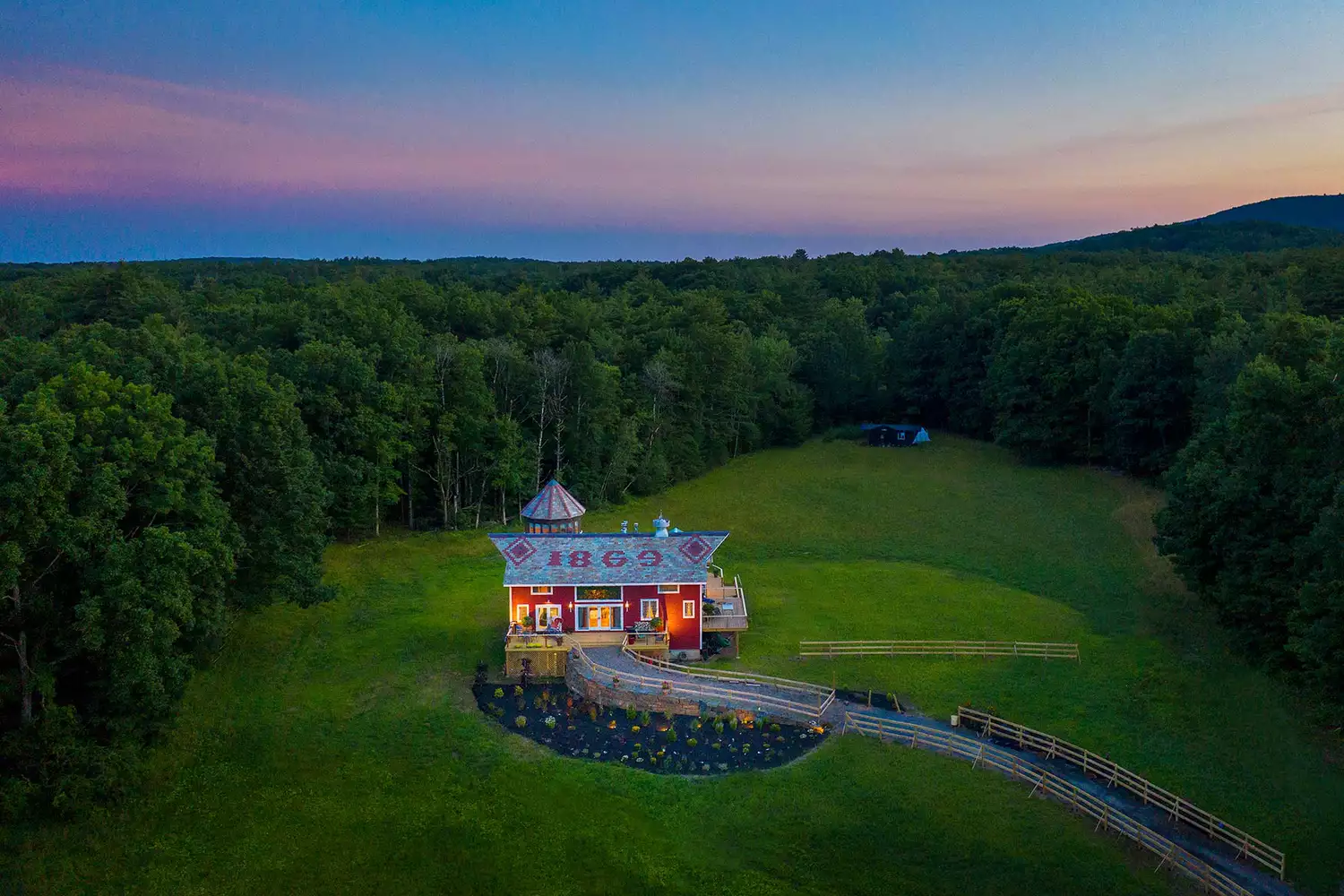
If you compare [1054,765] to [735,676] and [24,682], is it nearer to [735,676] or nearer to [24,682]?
[735,676]

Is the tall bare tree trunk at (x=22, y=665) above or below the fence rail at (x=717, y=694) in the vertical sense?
above

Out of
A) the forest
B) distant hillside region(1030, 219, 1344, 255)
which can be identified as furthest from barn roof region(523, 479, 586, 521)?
distant hillside region(1030, 219, 1344, 255)

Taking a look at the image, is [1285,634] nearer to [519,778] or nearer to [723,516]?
[519,778]

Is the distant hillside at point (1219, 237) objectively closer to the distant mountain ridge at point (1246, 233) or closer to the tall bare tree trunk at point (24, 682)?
the distant mountain ridge at point (1246, 233)

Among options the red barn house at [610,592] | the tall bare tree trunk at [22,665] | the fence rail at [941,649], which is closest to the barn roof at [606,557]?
the red barn house at [610,592]

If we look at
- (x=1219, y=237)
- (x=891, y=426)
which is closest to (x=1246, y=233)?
(x=1219, y=237)

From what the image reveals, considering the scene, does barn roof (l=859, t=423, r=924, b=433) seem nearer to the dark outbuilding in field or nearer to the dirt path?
the dark outbuilding in field
